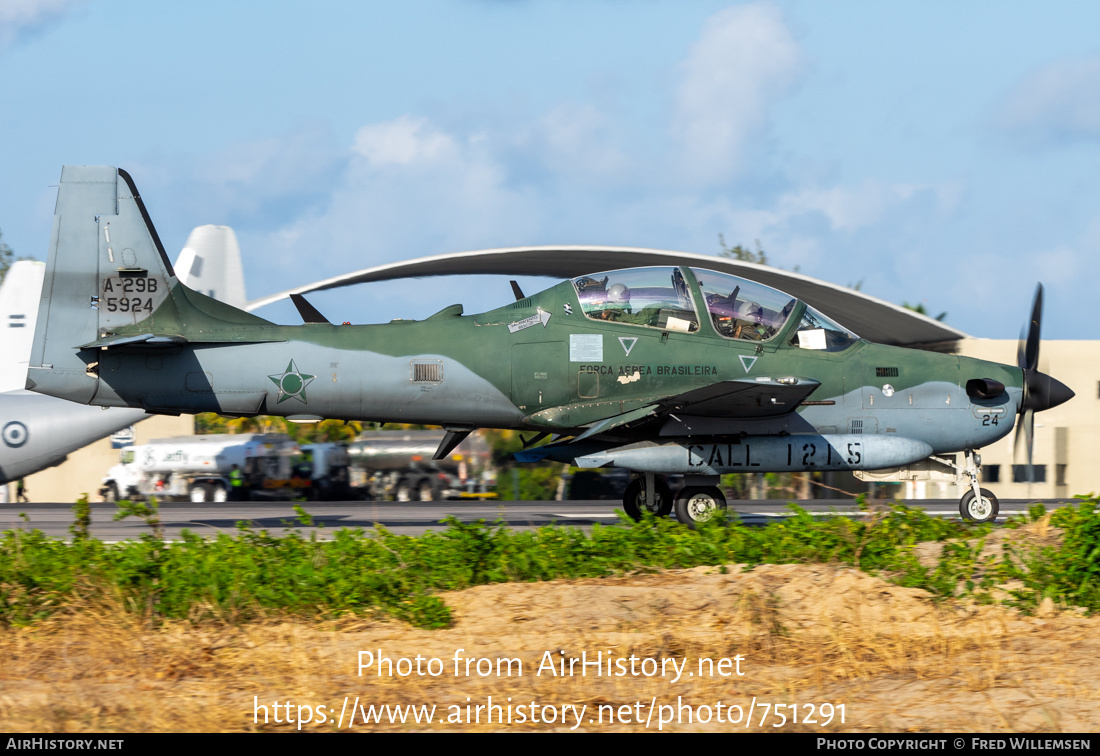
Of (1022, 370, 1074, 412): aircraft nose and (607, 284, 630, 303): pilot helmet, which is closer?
(607, 284, 630, 303): pilot helmet

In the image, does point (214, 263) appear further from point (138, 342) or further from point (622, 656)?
point (622, 656)

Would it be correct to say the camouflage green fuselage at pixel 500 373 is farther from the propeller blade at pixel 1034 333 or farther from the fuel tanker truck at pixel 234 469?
the fuel tanker truck at pixel 234 469

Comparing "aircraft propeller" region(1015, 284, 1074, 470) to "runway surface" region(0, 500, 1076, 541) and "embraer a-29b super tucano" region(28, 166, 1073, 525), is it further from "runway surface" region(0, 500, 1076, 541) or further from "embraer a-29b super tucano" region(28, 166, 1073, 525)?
"runway surface" region(0, 500, 1076, 541)

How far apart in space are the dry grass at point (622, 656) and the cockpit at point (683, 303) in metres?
5.00

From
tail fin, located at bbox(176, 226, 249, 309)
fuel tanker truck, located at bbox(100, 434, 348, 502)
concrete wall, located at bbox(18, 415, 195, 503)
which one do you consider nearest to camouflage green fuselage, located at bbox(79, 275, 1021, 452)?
fuel tanker truck, located at bbox(100, 434, 348, 502)

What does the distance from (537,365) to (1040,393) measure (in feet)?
23.3

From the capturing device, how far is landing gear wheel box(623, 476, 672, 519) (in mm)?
13344

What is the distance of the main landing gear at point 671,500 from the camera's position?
12.5 meters

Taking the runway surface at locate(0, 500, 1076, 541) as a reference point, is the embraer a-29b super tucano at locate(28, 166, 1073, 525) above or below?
above

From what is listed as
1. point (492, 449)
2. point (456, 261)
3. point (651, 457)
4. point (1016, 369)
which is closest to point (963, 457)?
point (1016, 369)

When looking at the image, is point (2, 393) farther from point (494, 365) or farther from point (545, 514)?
point (494, 365)

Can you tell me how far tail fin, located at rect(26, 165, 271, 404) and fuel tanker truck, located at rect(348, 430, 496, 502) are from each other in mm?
19825

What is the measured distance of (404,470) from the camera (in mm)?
33062
